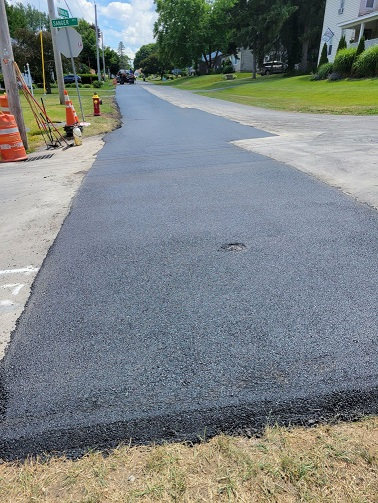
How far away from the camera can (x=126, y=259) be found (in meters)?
4.25

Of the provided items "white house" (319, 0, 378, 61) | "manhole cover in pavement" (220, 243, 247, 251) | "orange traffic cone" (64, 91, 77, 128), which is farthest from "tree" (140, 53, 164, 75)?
"manhole cover in pavement" (220, 243, 247, 251)

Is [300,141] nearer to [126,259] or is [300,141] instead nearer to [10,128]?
[10,128]

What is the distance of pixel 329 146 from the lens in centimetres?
1005

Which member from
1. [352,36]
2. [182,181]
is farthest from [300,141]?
[352,36]

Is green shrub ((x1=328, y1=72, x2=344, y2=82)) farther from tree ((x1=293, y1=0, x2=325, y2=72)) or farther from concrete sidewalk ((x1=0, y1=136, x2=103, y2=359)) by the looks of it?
concrete sidewalk ((x1=0, y1=136, x2=103, y2=359))

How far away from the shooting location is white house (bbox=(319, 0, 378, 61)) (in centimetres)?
3815

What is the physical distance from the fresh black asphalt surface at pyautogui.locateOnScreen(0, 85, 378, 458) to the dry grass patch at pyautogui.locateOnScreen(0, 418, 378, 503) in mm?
106

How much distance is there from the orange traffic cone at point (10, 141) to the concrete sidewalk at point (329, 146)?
579 centimetres

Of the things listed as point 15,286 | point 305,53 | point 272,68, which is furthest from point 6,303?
point 272,68

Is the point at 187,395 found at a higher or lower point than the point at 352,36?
lower

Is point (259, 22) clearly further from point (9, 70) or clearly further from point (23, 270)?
point (23, 270)

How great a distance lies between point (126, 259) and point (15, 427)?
2226mm

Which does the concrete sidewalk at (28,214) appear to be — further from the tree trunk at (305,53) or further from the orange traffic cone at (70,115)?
the tree trunk at (305,53)

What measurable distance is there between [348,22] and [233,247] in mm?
42944
